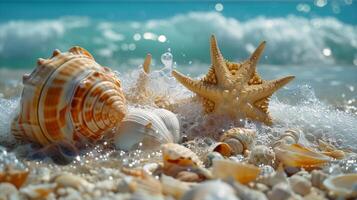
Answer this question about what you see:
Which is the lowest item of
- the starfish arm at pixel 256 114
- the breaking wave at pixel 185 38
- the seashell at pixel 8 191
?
the breaking wave at pixel 185 38

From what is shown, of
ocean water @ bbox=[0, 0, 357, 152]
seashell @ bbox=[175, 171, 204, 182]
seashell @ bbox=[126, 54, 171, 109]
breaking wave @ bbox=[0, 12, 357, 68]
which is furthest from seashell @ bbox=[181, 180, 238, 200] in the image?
breaking wave @ bbox=[0, 12, 357, 68]

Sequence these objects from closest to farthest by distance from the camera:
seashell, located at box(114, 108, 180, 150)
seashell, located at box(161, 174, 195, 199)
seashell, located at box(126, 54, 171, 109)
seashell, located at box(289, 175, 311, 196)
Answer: seashell, located at box(161, 174, 195, 199) < seashell, located at box(289, 175, 311, 196) < seashell, located at box(114, 108, 180, 150) < seashell, located at box(126, 54, 171, 109)

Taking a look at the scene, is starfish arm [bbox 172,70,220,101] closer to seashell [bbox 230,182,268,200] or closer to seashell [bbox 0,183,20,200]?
seashell [bbox 230,182,268,200]

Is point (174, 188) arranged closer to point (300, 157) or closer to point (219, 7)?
point (300, 157)

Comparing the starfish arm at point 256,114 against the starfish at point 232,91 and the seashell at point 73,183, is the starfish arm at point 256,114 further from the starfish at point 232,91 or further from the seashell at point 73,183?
the seashell at point 73,183

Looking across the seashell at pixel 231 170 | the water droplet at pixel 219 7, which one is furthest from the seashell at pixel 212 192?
the water droplet at pixel 219 7

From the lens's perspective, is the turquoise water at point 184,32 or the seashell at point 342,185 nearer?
the seashell at point 342,185
